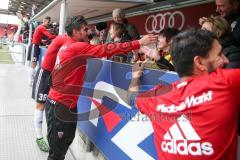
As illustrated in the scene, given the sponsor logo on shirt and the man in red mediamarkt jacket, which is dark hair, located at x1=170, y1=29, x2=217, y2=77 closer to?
the sponsor logo on shirt

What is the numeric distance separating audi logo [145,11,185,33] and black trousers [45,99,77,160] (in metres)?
2.41

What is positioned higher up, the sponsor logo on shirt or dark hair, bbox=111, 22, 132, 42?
dark hair, bbox=111, 22, 132, 42

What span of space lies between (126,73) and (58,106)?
82 cm

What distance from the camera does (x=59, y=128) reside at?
3283 millimetres

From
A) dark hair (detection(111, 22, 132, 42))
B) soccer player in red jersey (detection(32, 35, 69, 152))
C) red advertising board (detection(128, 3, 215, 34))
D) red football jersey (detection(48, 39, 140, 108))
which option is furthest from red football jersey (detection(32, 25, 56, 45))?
red football jersey (detection(48, 39, 140, 108))

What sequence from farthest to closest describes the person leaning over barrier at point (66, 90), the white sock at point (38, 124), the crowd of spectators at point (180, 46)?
the white sock at point (38, 124) < the person leaning over barrier at point (66, 90) < the crowd of spectators at point (180, 46)

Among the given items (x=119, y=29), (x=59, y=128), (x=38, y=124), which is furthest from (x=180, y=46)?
(x=38, y=124)

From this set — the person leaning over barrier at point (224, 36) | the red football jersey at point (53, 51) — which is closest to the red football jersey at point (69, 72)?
the red football jersey at point (53, 51)

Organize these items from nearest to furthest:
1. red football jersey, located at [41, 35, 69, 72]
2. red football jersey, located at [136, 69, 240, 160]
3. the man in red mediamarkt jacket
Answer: red football jersey, located at [136, 69, 240, 160]
red football jersey, located at [41, 35, 69, 72]
the man in red mediamarkt jacket

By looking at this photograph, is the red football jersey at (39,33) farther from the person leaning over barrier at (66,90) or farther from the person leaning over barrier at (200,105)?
the person leaning over barrier at (200,105)

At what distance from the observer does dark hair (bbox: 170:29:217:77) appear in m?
1.35

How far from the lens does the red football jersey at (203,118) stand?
127 cm

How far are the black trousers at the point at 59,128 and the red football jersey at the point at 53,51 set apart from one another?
78 centimetres

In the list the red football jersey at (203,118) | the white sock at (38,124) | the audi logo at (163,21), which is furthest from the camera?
the audi logo at (163,21)
